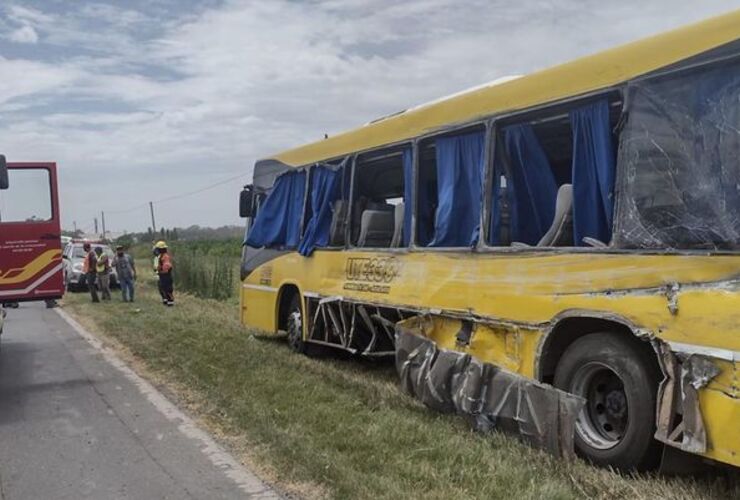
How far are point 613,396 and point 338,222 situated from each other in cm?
484

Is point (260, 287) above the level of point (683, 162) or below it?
below

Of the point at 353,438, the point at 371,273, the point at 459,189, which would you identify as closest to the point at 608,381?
the point at 353,438

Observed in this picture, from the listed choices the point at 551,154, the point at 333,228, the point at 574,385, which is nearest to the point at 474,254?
the point at 551,154

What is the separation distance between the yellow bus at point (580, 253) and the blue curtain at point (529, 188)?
13 mm

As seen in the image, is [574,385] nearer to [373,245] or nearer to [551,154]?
[551,154]

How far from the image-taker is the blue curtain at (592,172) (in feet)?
17.2

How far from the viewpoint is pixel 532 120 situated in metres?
6.04

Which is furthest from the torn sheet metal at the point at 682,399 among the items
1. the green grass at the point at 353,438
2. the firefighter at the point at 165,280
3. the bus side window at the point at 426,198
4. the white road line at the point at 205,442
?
the firefighter at the point at 165,280

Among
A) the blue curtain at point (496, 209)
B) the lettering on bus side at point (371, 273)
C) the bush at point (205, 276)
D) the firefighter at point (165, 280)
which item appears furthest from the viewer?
the bush at point (205, 276)

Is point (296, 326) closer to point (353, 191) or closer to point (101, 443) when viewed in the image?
point (353, 191)

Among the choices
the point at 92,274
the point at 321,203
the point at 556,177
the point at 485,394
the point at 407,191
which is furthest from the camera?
the point at 92,274

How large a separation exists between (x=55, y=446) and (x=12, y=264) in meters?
3.44

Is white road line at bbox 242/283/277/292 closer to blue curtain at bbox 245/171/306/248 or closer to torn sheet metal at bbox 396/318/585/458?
blue curtain at bbox 245/171/306/248

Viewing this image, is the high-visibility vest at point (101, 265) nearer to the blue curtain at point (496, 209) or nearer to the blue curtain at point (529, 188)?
the blue curtain at point (496, 209)
